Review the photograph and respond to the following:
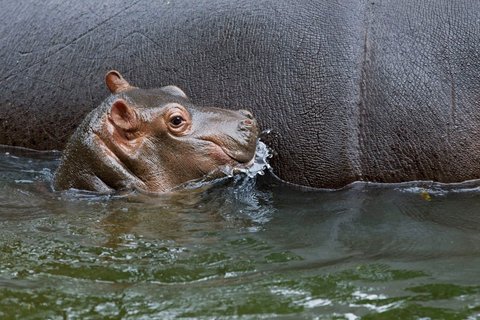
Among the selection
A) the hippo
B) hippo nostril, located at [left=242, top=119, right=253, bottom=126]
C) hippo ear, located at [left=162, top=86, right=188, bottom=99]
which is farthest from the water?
hippo ear, located at [left=162, top=86, right=188, bottom=99]

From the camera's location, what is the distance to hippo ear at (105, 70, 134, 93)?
4965 mm

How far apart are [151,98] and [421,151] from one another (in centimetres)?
150

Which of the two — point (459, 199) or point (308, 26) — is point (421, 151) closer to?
point (459, 199)

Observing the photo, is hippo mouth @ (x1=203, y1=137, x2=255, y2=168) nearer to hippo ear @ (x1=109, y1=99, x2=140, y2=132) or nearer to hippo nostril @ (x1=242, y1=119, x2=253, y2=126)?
hippo nostril @ (x1=242, y1=119, x2=253, y2=126)

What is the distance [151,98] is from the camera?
4738mm

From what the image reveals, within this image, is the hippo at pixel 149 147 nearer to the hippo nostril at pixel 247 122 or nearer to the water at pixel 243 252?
the hippo nostril at pixel 247 122

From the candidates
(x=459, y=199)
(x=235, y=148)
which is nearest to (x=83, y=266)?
(x=235, y=148)

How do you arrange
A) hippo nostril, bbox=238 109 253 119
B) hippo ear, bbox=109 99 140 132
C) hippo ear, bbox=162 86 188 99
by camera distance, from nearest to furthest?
hippo ear, bbox=109 99 140 132 < hippo nostril, bbox=238 109 253 119 < hippo ear, bbox=162 86 188 99

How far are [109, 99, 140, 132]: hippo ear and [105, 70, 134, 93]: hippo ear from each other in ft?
1.34

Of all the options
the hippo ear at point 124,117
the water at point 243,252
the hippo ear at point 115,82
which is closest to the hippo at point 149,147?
the hippo ear at point 124,117

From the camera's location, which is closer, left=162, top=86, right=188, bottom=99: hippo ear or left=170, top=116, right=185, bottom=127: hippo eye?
left=170, top=116, right=185, bottom=127: hippo eye

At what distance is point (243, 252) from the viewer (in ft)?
11.8

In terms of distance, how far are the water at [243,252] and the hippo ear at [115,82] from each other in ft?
2.23

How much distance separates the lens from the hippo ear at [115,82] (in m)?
Answer: 4.96
